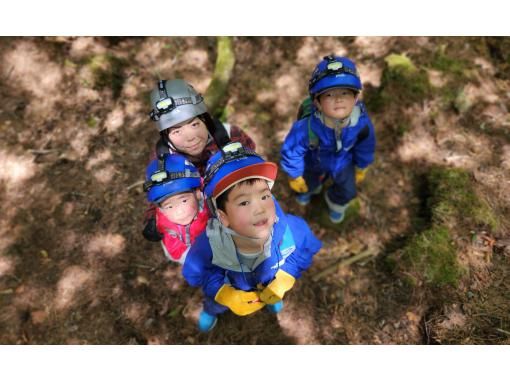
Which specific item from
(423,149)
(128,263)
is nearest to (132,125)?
(128,263)

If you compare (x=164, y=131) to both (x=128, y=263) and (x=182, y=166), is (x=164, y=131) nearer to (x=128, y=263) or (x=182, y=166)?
(x=182, y=166)

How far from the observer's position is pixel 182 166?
3609 millimetres

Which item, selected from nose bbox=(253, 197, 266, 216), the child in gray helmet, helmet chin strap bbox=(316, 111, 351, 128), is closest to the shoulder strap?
helmet chin strap bbox=(316, 111, 351, 128)

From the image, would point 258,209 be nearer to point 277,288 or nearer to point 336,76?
point 277,288

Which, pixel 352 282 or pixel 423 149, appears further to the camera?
pixel 423 149

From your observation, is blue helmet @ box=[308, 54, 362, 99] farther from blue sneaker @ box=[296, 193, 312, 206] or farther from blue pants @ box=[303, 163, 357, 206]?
blue sneaker @ box=[296, 193, 312, 206]

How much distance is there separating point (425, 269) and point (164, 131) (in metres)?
4.18

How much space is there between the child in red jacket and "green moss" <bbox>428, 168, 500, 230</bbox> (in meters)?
3.63

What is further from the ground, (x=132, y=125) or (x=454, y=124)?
(x=132, y=125)

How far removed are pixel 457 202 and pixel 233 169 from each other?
151 inches

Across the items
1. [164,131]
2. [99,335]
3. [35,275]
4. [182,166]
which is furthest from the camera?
[35,275]

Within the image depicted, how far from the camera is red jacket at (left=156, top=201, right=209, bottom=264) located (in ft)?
12.0

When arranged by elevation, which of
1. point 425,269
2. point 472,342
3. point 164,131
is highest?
point 164,131

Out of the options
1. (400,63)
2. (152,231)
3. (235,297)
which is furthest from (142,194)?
(400,63)
